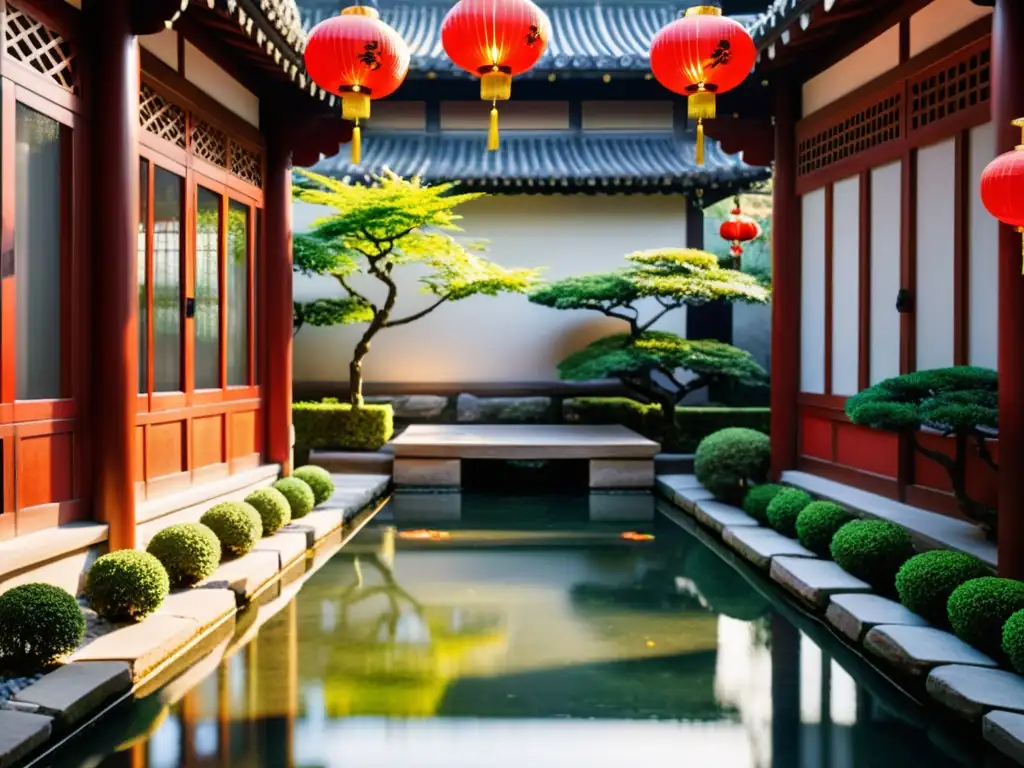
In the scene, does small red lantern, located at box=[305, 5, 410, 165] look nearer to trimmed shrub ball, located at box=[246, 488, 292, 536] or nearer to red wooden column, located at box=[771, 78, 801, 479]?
trimmed shrub ball, located at box=[246, 488, 292, 536]

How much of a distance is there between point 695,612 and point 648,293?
7.40 meters

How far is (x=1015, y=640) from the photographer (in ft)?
14.0

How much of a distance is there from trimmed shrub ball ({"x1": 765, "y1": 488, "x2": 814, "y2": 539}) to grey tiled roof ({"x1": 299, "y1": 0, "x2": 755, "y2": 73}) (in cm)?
1042

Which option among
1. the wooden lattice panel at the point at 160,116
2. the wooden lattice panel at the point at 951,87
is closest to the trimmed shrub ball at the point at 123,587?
the wooden lattice panel at the point at 160,116

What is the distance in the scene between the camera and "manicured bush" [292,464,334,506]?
955 centimetres

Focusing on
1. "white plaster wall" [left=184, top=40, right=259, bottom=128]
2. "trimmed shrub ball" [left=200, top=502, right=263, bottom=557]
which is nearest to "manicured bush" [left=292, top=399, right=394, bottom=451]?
"white plaster wall" [left=184, top=40, right=259, bottom=128]

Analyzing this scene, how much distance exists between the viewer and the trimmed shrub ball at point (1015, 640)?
425 centimetres

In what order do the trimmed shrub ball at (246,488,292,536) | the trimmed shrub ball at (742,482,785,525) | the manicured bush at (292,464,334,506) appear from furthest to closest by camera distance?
1. the manicured bush at (292,464,334,506)
2. the trimmed shrub ball at (742,482,785,525)
3. the trimmed shrub ball at (246,488,292,536)

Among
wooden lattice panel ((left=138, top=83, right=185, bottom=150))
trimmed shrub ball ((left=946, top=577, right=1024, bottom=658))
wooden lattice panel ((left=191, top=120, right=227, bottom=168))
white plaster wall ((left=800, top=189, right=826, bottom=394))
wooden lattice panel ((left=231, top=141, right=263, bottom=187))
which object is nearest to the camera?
trimmed shrub ball ((left=946, top=577, right=1024, bottom=658))

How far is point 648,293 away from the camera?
1309cm

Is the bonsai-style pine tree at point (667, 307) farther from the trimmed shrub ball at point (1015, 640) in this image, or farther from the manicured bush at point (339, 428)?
the trimmed shrub ball at point (1015, 640)

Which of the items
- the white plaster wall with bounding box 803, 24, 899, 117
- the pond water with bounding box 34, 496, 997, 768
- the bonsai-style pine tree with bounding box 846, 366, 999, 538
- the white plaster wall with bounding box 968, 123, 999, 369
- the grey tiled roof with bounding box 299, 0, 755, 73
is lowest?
the pond water with bounding box 34, 496, 997, 768

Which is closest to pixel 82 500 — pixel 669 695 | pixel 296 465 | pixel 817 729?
pixel 669 695

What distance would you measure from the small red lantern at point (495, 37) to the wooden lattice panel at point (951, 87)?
9.31 ft
